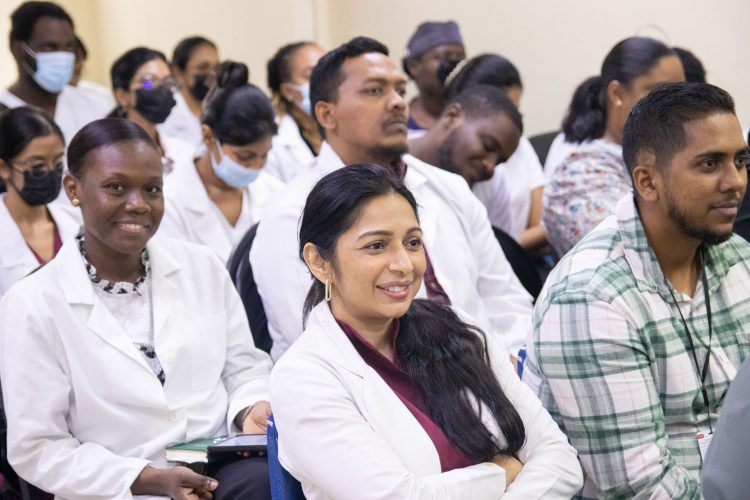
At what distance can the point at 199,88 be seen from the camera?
17.1ft

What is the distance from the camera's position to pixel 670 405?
209 cm

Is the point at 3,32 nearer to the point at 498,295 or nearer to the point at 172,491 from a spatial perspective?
the point at 498,295

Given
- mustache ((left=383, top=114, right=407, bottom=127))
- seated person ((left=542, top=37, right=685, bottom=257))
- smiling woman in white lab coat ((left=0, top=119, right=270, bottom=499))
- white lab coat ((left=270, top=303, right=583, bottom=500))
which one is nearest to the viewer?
white lab coat ((left=270, top=303, right=583, bottom=500))

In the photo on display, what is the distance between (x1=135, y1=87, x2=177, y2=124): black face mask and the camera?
15.5 feet

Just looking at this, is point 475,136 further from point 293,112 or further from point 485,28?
point 485,28

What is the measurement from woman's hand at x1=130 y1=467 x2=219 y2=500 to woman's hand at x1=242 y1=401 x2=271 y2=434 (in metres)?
0.20

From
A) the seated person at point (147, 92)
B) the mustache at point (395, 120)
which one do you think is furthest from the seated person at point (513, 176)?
the seated person at point (147, 92)

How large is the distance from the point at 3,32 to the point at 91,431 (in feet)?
14.9

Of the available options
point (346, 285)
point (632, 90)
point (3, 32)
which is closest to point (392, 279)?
point (346, 285)

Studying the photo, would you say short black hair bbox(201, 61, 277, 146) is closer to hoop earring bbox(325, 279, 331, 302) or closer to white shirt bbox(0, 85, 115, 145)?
white shirt bbox(0, 85, 115, 145)

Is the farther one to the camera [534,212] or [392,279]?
[534,212]

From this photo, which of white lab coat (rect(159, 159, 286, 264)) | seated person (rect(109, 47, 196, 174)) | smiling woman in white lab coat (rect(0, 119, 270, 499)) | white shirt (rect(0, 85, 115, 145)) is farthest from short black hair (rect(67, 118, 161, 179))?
seated person (rect(109, 47, 196, 174))

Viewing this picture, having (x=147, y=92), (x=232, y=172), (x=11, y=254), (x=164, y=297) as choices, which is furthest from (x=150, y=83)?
(x=164, y=297)

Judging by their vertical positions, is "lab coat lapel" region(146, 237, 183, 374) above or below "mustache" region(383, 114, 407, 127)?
below
